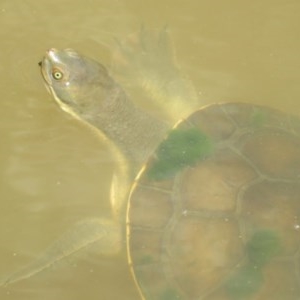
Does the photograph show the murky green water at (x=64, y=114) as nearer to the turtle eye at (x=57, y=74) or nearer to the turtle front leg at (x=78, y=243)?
the turtle front leg at (x=78, y=243)

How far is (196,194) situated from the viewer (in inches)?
116

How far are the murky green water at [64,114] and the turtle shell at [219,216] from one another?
517 mm

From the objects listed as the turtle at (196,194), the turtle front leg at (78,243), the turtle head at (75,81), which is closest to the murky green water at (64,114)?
the turtle front leg at (78,243)

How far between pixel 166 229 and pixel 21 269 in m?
0.92

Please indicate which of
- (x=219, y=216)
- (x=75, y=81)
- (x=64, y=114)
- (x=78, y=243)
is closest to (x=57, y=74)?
(x=75, y=81)

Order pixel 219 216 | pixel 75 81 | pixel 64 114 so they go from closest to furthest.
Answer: pixel 219 216, pixel 75 81, pixel 64 114

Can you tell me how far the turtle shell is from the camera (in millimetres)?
2795

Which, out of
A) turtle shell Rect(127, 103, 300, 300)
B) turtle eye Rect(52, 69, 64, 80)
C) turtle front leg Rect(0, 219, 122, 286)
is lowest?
turtle front leg Rect(0, 219, 122, 286)

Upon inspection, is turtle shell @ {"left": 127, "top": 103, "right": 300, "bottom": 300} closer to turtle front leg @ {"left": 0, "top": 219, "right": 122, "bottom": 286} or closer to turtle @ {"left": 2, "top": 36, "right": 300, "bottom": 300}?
turtle @ {"left": 2, "top": 36, "right": 300, "bottom": 300}

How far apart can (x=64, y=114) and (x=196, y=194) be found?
1.19m

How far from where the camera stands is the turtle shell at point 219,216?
279cm

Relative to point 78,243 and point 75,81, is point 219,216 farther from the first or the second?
point 75,81

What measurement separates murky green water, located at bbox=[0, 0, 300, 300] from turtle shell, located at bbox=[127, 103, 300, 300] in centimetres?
52

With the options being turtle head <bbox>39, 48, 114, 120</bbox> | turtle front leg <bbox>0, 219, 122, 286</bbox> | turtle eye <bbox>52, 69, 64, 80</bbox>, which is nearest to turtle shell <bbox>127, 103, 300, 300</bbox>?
turtle front leg <bbox>0, 219, 122, 286</bbox>
